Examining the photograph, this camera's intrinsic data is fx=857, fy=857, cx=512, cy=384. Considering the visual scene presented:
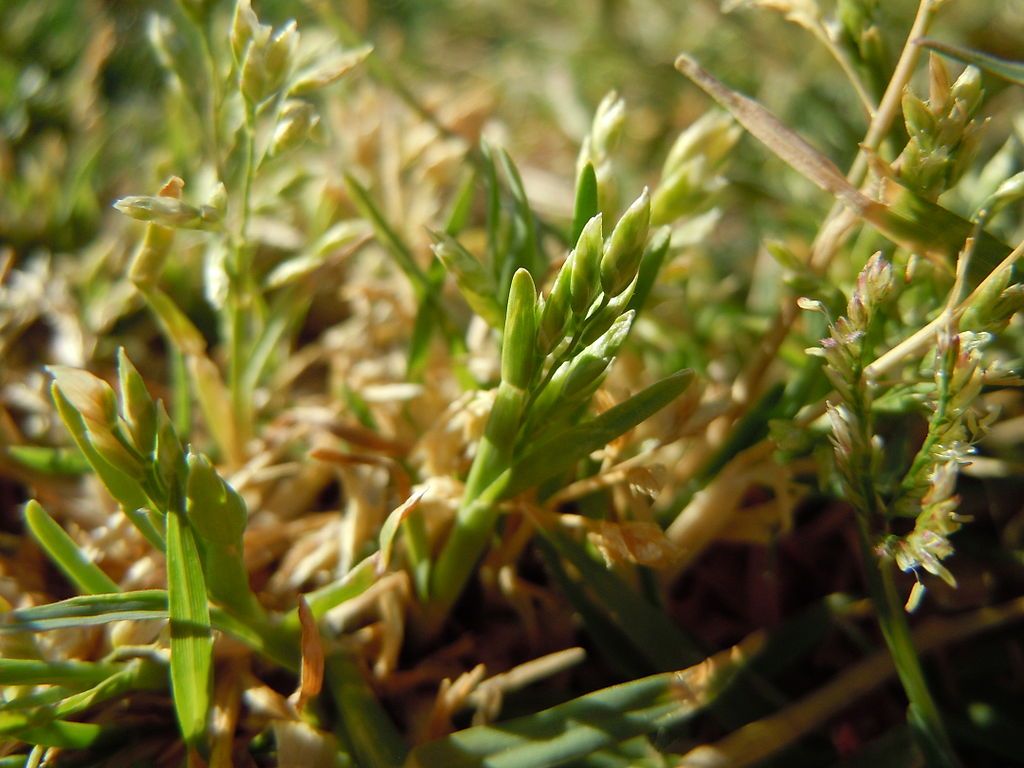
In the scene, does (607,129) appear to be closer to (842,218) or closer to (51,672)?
(842,218)

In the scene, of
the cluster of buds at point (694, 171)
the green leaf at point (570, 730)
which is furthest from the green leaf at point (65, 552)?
the cluster of buds at point (694, 171)

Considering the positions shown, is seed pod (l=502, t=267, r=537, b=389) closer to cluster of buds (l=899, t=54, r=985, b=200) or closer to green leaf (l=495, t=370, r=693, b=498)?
green leaf (l=495, t=370, r=693, b=498)

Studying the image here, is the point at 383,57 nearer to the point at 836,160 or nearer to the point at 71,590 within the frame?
the point at 836,160

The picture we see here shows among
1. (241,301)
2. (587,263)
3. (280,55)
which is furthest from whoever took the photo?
(241,301)

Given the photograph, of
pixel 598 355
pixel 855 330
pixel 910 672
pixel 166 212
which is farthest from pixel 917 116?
pixel 166 212

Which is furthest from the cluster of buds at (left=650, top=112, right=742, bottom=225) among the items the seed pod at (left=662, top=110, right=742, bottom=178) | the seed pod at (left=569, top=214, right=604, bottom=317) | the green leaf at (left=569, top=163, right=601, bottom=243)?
the seed pod at (left=569, top=214, right=604, bottom=317)

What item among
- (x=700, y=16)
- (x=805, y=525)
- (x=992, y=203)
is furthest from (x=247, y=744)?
(x=700, y=16)
